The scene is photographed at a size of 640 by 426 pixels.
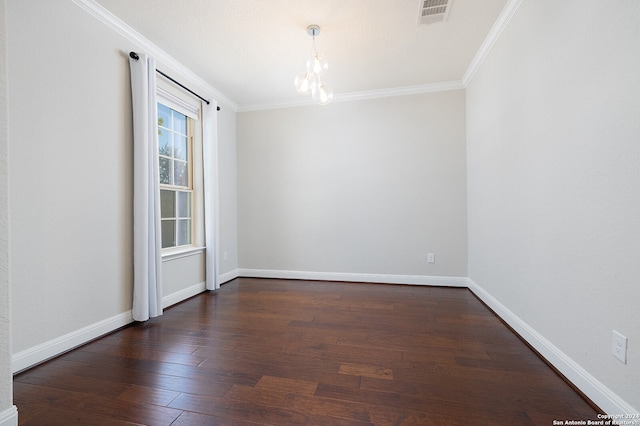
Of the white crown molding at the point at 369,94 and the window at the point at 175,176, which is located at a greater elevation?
the white crown molding at the point at 369,94

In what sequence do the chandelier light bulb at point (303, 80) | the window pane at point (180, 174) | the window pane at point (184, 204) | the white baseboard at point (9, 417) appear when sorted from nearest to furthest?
the white baseboard at point (9, 417)
the chandelier light bulb at point (303, 80)
the window pane at point (180, 174)
the window pane at point (184, 204)

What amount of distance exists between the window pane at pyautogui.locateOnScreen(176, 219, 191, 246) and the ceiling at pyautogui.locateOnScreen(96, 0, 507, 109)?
6.11 feet

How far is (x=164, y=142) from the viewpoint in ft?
10.7

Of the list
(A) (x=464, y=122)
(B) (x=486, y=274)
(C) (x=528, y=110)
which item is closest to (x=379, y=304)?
(B) (x=486, y=274)

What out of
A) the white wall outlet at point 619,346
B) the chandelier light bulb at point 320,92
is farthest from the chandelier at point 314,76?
the white wall outlet at point 619,346

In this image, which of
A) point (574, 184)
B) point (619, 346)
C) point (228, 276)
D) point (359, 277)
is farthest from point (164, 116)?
point (619, 346)

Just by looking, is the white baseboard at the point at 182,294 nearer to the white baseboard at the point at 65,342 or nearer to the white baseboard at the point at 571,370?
the white baseboard at the point at 65,342

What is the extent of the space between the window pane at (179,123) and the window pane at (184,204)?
2.60 feet

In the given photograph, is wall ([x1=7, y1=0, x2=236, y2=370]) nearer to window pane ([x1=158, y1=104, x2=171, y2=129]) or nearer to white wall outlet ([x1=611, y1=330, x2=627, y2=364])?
window pane ([x1=158, y1=104, x2=171, y2=129])

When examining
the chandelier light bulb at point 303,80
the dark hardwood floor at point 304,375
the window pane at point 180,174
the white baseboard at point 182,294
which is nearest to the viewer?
the dark hardwood floor at point 304,375

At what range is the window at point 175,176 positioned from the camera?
3231 mm

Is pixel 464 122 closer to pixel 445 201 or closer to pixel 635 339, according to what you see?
pixel 445 201

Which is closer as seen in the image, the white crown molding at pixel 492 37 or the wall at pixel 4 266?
the wall at pixel 4 266

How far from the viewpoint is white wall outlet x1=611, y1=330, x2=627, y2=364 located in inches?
50.3
